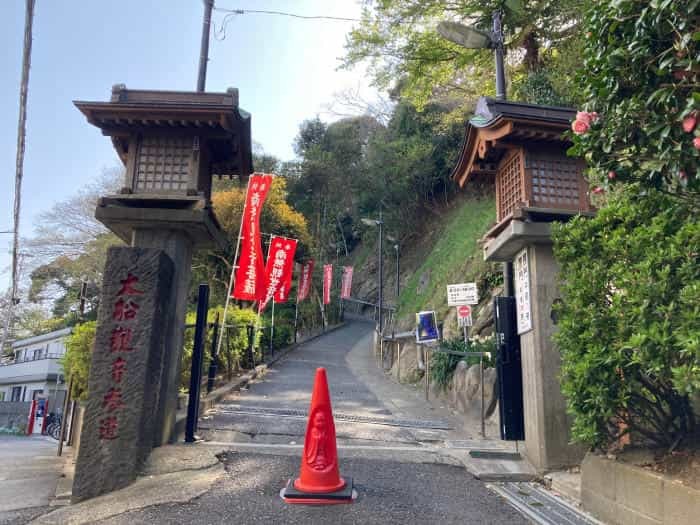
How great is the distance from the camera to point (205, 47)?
778 cm

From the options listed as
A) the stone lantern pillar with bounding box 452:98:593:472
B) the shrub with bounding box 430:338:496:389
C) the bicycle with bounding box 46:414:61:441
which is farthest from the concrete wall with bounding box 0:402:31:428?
the stone lantern pillar with bounding box 452:98:593:472

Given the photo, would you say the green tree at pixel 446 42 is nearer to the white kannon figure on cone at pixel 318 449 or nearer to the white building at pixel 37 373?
the white kannon figure on cone at pixel 318 449

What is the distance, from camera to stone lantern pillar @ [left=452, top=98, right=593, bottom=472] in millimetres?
5695

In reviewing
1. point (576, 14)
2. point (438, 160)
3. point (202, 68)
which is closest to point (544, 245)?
point (202, 68)

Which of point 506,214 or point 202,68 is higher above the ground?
point 202,68

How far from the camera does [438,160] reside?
29938mm

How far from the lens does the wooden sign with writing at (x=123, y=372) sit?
469cm

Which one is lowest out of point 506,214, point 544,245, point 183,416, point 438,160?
point 183,416

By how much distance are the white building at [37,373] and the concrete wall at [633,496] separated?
87.6 feet

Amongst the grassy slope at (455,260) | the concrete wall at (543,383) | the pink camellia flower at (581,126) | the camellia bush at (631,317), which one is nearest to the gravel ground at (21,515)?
the camellia bush at (631,317)

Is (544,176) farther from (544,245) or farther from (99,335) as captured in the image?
(99,335)

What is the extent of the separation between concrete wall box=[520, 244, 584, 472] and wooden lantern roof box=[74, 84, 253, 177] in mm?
4219

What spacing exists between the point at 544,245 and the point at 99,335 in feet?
17.4

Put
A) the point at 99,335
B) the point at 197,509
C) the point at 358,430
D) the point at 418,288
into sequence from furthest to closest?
1. the point at 418,288
2. the point at 358,430
3. the point at 99,335
4. the point at 197,509
